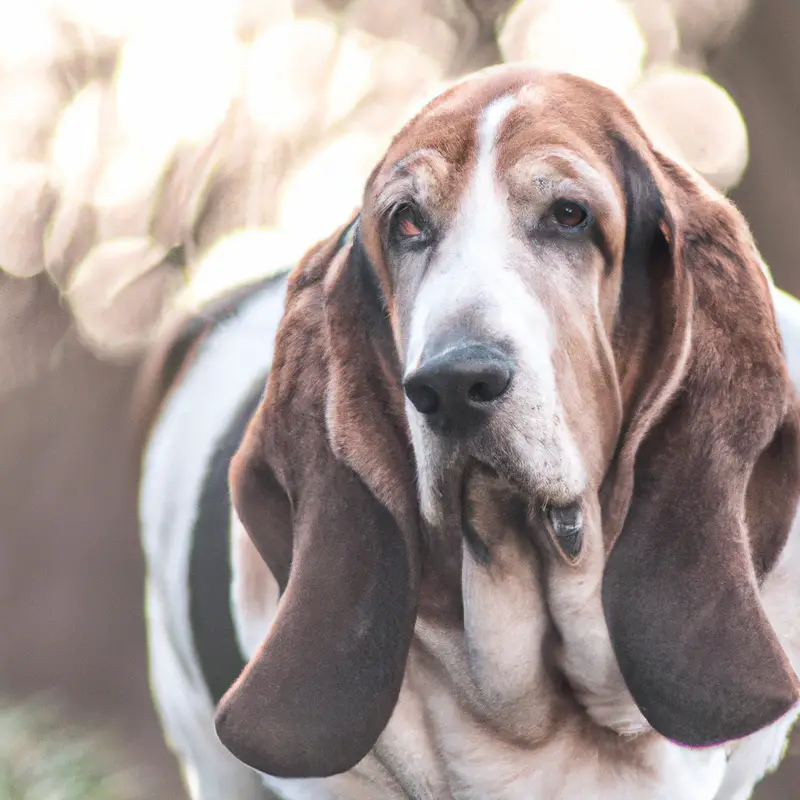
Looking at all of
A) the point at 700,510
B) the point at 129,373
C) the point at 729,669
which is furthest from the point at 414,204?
the point at 129,373

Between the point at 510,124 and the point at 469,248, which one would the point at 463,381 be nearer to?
the point at 469,248

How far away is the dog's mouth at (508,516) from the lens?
1.37 metres

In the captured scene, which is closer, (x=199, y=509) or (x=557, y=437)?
(x=557, y=437)

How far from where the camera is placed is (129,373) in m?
2.47

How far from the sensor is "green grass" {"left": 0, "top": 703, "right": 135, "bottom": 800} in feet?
7.03

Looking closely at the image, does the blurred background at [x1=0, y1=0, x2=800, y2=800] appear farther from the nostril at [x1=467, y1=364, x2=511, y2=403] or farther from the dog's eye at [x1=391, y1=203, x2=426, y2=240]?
the nostril at [x1=467, y1=364, x2=511, y2=403]

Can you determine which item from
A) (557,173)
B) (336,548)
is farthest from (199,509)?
(557,173)

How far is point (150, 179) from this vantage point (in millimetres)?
2277

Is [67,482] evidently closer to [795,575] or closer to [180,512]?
[180,512]

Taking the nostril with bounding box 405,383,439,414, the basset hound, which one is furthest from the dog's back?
the nostril with bounding box 405,383,439,414

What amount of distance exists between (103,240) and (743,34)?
4.05ft

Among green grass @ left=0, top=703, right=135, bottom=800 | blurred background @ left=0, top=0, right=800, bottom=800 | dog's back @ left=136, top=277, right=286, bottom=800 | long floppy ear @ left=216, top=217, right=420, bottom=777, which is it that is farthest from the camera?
green grass @ left=0, top=703, right=135, bottom=800

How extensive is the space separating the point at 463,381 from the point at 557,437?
154 mm

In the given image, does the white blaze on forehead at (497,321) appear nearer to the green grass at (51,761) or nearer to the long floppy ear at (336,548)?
the long floppy ear at (336,548)
